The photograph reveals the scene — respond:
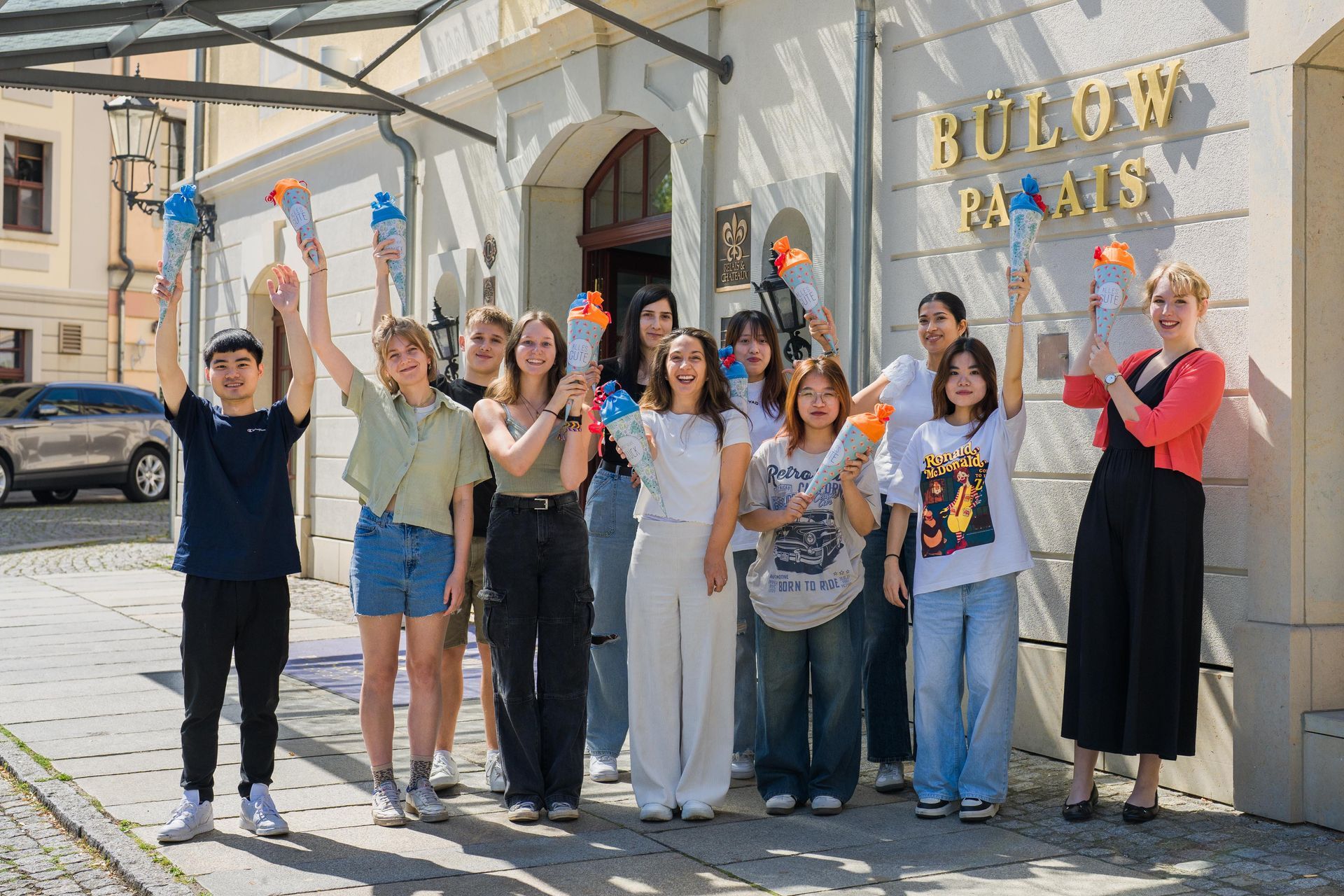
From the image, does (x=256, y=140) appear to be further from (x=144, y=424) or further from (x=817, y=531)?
(x=817, y=531)

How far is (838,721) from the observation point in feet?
16.2

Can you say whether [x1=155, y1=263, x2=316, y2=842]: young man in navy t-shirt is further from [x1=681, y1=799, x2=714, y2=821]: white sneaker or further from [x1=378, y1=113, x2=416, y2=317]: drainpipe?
[x1=378, y1=113, x2=416, y2=317]: drainpipe

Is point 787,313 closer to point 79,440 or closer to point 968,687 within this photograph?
point 968,687

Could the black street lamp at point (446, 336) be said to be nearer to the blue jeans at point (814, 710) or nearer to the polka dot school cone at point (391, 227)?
the polka dot school cone at point (391, 227)

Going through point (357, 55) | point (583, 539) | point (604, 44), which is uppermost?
point (357, 55)

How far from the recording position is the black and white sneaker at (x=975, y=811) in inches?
189

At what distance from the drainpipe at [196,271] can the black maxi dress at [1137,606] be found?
12.3m

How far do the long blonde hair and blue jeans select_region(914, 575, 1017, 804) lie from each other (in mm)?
2014

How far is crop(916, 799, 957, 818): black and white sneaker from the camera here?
4.88m

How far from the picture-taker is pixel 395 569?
187 inches

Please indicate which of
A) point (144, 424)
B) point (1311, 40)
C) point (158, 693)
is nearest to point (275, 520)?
point (158, 693)

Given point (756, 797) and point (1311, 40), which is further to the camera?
point (756, 797)

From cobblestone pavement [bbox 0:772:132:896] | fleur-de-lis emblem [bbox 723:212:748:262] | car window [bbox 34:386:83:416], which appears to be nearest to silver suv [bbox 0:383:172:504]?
car window [bbox 34:386:83:416]

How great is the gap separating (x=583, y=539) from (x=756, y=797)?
1.21 m
